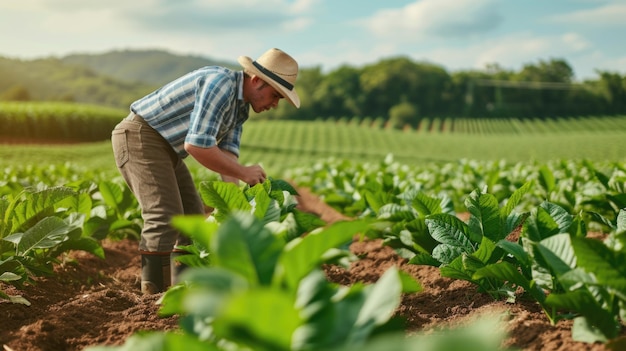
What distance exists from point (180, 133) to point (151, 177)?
36cm

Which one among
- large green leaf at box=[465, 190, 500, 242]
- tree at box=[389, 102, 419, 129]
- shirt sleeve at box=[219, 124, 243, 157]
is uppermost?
shirt sleeve at box=[219, 124, 243, 157]

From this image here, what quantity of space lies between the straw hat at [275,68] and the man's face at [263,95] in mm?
83

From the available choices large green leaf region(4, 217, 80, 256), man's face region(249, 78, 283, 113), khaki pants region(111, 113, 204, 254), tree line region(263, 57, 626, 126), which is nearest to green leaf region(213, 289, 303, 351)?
large green leaf region(4, 217, 80, 256)

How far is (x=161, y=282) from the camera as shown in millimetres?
3961

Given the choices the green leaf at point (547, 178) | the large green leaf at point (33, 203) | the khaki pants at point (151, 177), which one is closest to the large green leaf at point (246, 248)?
the large green leaf at point (33, 203)

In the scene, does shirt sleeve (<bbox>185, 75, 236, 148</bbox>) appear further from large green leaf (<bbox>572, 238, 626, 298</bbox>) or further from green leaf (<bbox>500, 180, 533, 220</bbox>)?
large green leaf (<bbox>572, 238, 626, 298</bbox>)

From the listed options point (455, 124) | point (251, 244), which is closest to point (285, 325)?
point (251, 244)

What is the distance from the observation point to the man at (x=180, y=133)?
3572mm

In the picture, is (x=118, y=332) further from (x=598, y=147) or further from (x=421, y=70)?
(x=421, y=70)

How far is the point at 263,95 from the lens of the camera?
382 centimetres

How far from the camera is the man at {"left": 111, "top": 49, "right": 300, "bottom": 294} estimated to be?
3572 millimetres

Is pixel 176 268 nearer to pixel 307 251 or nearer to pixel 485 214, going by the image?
pixel 485 214

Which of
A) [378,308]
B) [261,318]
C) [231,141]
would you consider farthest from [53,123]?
[261,318]

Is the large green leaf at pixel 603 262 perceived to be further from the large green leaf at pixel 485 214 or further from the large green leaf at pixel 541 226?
the large green leaf at pixel 485 214
